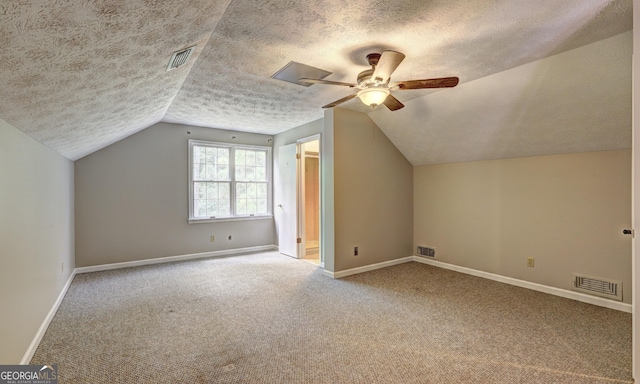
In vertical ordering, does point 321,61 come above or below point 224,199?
above

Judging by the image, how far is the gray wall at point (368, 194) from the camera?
420 cm

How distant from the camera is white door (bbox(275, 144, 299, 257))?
17.6ft

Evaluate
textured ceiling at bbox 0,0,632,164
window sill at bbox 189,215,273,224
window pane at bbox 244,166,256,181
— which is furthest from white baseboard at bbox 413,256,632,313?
window pane at bbox 244,166,256,181

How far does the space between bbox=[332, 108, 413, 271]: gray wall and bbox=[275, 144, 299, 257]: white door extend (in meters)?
1.32

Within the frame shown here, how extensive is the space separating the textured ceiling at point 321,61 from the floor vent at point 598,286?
4.65 feet

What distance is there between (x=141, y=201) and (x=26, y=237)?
8.78ft

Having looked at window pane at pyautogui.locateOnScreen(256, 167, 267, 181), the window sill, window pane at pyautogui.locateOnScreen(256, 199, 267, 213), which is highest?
window pane at pyautogui.locateOnScreen(256, 167, 267, 181)

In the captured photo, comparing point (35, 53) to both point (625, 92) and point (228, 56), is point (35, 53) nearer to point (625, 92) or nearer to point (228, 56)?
point (228, 56)

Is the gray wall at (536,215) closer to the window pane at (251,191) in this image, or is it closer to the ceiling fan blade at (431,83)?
the ceiling fan blade at (431,83)

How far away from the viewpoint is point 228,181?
561 centimetres

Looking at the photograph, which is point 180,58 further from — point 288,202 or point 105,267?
point 105,267

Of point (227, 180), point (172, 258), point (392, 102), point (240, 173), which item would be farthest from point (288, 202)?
point (392, 102)

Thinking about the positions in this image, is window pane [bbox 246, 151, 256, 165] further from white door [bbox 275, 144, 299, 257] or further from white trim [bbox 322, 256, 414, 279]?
white trim [bbox 322, 256, 414, 279]

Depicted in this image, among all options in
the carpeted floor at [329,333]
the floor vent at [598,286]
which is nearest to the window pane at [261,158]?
the carpeted floor at [329,333]
